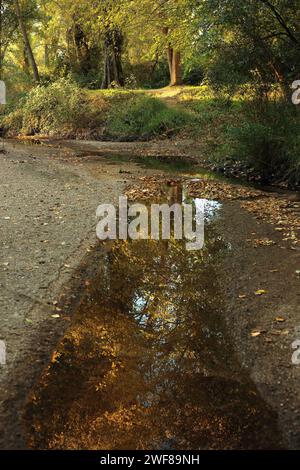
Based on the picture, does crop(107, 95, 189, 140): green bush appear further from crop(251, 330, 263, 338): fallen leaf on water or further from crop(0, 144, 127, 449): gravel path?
crop(251, 330, 263, 338): fallen leaf on water

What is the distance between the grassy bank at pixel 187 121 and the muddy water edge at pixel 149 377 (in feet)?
24.3

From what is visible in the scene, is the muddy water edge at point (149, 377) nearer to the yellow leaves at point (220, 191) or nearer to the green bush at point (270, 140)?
the yellow leaves at point (220, 191)

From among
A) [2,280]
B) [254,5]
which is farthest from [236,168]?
[2,280]

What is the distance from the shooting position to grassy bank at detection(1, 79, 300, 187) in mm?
13305

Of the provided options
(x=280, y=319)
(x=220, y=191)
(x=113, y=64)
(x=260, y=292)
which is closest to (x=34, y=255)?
(x=260, y=292)

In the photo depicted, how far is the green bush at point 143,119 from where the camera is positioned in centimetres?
2546

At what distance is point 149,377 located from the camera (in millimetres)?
4359

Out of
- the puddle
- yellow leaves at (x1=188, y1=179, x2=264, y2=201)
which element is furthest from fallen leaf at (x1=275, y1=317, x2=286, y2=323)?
yellow leaves at (x1=188, y1=179, x2=264, y2=201)

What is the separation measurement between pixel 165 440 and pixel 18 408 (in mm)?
1169

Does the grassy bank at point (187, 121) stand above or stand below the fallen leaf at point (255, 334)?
above

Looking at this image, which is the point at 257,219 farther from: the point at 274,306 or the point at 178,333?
the point at 178,333

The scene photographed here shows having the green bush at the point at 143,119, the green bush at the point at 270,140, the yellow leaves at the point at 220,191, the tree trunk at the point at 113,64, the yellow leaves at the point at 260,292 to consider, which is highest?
the tree trunk at the point at 113,64

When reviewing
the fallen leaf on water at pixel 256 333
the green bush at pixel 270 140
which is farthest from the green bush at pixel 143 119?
the fallen leaf on water at pixel 256 333

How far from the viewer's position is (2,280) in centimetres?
620
